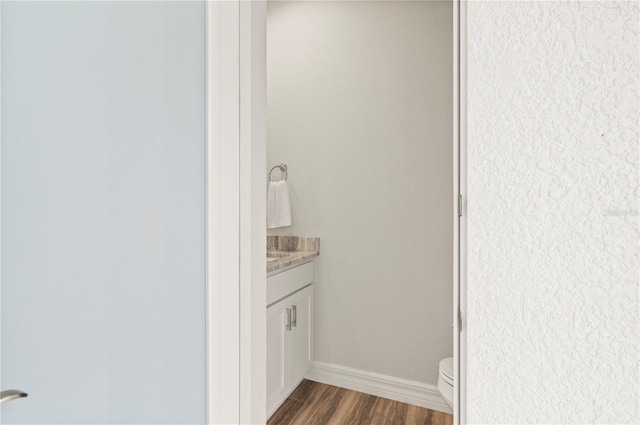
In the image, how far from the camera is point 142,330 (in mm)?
784

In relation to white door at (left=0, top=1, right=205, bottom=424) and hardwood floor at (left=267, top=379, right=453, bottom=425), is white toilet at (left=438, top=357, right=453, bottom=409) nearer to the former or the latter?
hardwood floor at (left=267, top=379, right=453, bottom=425)

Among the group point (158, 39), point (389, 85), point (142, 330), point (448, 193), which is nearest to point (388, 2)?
point (389, 85)

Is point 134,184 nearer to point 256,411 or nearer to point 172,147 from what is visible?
point 172,147

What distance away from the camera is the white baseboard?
1965 mm

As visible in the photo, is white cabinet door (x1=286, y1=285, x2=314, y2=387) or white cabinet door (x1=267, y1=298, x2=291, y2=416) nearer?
white cabinet door (x1=267, y1=298, x2=291, y2=416)

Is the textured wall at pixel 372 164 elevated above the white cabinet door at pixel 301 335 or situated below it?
above

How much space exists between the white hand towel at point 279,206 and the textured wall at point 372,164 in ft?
0.26

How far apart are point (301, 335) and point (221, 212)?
55.9 inches

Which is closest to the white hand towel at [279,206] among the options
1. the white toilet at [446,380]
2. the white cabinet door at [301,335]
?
the white cabinet door at [301,335]

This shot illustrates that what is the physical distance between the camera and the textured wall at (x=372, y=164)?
1958mm

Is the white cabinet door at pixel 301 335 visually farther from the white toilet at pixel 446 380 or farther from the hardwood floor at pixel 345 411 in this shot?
the white toilet at pixel 446 380

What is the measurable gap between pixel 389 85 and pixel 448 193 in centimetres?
72
